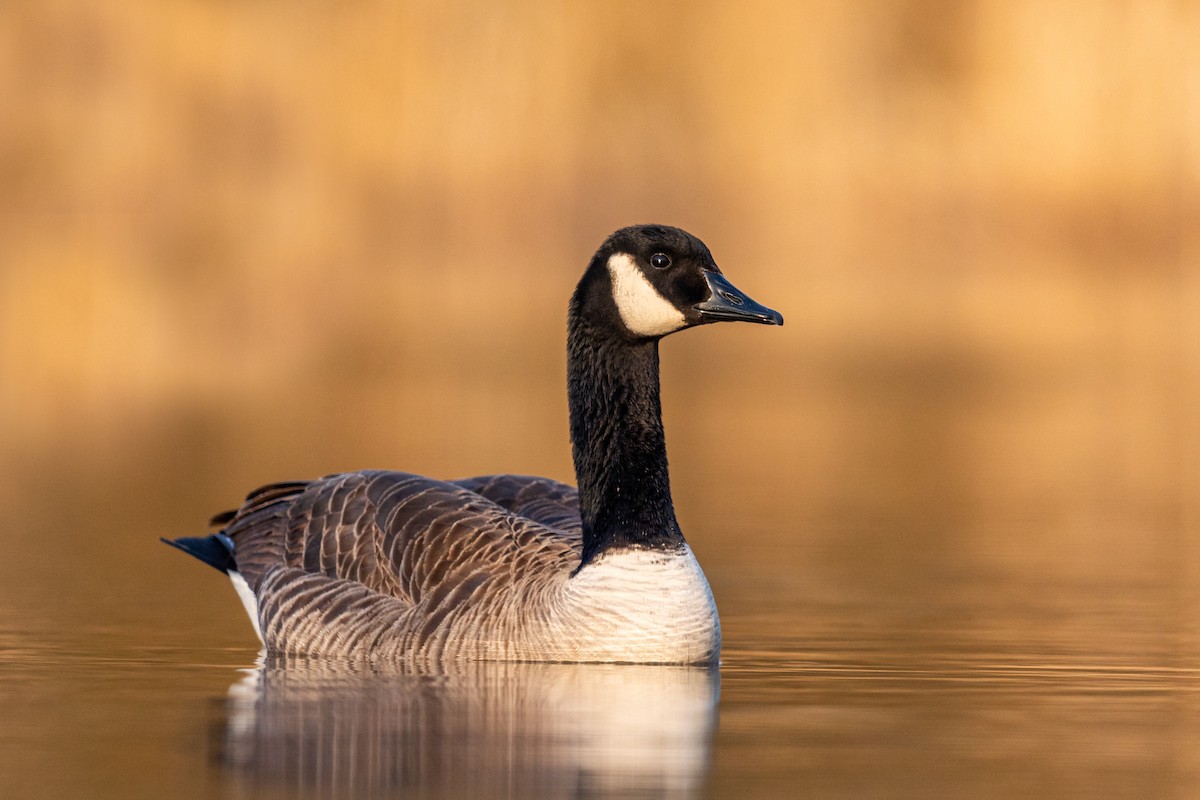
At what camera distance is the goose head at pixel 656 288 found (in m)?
10.7

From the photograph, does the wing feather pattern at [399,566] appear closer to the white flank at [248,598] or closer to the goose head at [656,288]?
the white flank at [248,598]

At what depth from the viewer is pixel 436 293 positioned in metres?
56.5

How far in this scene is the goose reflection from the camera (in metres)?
7.54

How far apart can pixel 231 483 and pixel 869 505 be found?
17.3 ft

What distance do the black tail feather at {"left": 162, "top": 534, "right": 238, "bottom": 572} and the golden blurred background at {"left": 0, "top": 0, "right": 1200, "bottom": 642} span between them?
2.61m

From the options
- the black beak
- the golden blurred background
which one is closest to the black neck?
the black beak

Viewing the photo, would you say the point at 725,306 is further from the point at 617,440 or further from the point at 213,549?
the point at 213,549

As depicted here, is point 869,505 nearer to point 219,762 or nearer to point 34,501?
point 34,501

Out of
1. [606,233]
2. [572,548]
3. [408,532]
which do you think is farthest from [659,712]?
[606,233]

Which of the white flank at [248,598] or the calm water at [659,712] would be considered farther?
the white flank at [248,598]

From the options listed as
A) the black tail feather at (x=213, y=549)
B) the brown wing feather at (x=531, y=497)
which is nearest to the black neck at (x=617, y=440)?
the brown wing feather at (x=531, y=497)

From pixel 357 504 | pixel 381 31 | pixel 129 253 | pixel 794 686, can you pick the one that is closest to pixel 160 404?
pixel 357 504

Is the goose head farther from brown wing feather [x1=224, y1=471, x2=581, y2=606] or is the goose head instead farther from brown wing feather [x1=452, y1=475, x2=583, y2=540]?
brown wing feather [x1=452, y1=475, x2=583, y2=540]

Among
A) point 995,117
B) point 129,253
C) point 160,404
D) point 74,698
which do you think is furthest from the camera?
point 995,117
